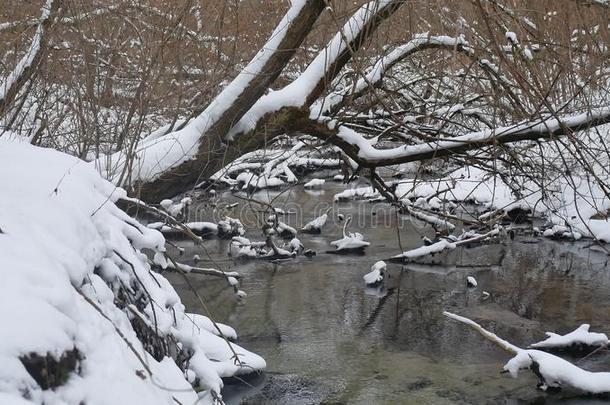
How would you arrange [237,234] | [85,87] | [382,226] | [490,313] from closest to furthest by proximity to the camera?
[85,87]
[490,313]
[237,234]
[382,226]

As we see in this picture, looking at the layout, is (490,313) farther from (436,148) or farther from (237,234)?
(237,234)

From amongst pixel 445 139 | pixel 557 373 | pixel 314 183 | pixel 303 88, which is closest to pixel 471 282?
pixel 445 139

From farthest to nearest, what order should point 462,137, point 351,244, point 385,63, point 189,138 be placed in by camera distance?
1. point 351,244
2. point 385,63
3. point 462,137
4. point 189,138

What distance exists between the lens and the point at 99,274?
105 inches

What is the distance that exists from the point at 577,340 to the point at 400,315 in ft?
5.50

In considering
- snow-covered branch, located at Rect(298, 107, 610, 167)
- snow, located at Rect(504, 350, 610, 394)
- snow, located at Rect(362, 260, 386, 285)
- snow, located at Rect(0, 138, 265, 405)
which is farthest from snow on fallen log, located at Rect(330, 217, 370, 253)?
snow, located at Rect(0, 138, 265, 405)

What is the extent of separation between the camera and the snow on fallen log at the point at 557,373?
479 centimetres

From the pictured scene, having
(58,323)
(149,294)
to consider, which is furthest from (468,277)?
(58,323)

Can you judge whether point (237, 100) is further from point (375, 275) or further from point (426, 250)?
point (426, 250)

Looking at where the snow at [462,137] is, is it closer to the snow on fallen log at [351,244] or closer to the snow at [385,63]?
the snow at [385,63]

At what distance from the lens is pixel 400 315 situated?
6660 millimetres

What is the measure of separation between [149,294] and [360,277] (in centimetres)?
514

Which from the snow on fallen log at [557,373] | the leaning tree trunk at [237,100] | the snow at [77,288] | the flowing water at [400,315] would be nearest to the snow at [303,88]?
the leaning tree trunk at [237,100]

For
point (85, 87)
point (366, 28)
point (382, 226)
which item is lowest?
point (382, 226)
